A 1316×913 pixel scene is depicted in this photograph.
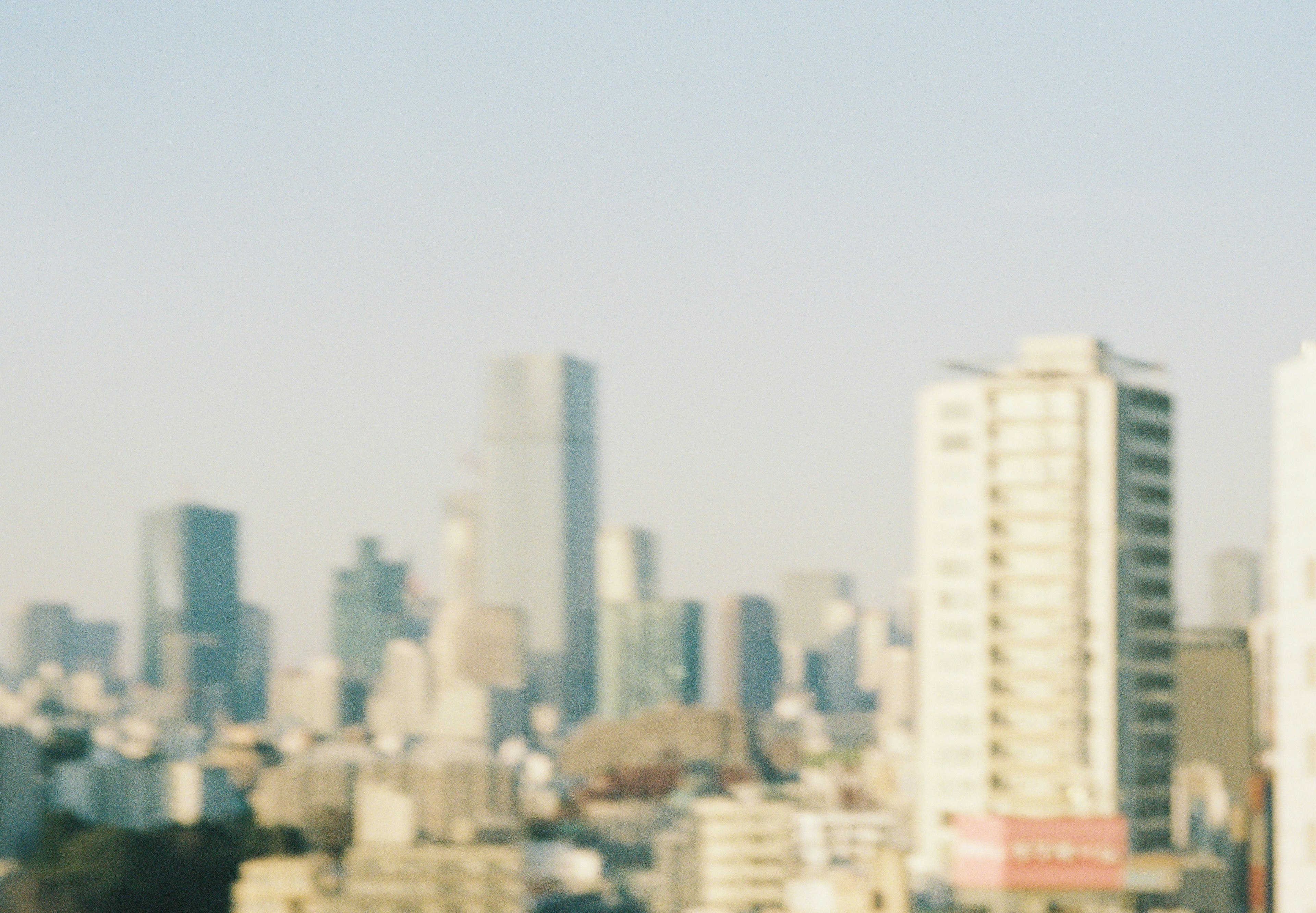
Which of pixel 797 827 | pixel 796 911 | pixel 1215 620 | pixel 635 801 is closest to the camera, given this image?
pixel 796 911

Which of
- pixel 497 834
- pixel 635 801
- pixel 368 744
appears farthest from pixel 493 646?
pixel 497 834

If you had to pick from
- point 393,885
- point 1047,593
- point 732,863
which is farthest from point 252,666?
point 1047,593

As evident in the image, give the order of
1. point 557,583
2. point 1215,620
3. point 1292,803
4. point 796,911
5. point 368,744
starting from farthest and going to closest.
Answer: point 557,583 → point 368,744 → point 1215,620 → point 796,911 → point 1292,803

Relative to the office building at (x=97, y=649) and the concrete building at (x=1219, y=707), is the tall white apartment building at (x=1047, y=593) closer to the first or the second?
the concrete building at (x=1219, y=707)

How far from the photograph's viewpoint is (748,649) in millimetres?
156125

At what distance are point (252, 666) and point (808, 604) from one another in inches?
1493

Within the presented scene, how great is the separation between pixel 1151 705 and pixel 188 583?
123 m

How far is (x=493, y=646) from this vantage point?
161 m

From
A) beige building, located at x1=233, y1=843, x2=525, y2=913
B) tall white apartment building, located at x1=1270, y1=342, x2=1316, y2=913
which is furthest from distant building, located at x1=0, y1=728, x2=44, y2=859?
tall white apartment building, located at x1=1270, y1=342, x2=1316, y2=913

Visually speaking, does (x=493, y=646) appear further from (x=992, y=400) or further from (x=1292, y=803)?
(x=1292, y=803)

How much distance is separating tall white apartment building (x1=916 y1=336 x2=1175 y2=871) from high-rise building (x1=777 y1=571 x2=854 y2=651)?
110338 millimetres

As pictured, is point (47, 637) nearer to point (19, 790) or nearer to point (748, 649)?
point (748, 649)

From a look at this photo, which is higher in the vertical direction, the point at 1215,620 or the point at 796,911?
the point at 1215,620

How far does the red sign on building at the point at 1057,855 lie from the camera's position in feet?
98.2
